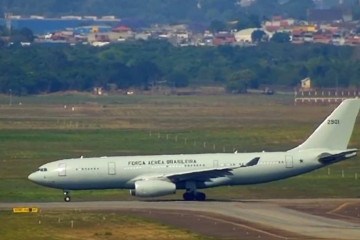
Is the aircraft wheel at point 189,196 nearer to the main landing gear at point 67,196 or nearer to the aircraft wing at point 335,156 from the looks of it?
the main landing gear at point 67,196

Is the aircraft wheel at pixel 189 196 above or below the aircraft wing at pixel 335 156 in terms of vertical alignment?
below

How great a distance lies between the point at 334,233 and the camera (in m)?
71.6

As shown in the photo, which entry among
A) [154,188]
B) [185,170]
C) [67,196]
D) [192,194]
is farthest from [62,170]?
[192,194]

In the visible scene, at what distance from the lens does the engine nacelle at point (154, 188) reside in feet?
283

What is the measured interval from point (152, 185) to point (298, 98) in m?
98.9

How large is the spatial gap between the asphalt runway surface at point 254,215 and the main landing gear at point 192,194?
883mm

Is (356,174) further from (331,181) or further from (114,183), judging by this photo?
(114,183)

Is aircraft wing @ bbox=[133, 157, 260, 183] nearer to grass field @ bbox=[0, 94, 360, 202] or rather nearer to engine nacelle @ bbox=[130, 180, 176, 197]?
engine nacelle @ bbox=[130, 180, 176, 197]

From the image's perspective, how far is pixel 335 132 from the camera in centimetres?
8850

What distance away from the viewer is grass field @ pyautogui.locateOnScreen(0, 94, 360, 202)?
9262 centimetres

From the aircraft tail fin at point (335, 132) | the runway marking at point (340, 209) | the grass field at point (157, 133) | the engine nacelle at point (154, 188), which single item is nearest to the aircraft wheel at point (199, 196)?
the engine nacelle at point (154, 188)

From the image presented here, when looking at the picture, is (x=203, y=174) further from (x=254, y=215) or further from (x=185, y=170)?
(x=254, y=215)

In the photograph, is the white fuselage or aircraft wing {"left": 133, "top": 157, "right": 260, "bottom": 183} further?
the white fuselage

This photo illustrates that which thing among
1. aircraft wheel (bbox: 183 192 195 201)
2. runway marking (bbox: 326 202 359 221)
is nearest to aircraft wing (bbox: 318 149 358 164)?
runway marking (bbox: 326 202 359 221)
